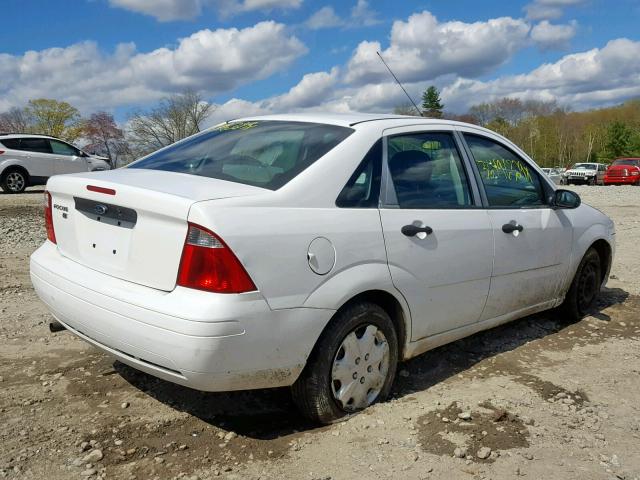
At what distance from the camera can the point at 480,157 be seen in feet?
14.0

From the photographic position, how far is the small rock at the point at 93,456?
9.45 ft

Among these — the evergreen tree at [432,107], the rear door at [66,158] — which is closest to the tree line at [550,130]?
the evergreen tree at [432,107]

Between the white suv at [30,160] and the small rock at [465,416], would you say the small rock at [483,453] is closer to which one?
the small rock at [465,416]

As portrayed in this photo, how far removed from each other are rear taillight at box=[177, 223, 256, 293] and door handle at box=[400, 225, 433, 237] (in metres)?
1.07

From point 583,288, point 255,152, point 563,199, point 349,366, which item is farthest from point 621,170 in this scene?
point 349,366

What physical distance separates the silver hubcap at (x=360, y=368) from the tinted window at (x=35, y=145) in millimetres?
17175

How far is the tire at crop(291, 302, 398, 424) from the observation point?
3.11m

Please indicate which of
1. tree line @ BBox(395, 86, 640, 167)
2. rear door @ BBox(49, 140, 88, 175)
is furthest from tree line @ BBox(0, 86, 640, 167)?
rear door @ BBox(49, 140, 88, 175)

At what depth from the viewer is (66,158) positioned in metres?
18.8

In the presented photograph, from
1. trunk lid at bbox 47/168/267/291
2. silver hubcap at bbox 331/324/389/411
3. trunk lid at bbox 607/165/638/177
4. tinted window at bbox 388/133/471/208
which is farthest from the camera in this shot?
trunk lid at bbox 607/165/638/177

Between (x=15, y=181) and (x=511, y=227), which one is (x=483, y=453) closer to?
(x=511, y=227)

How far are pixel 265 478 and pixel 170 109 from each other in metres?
46.8

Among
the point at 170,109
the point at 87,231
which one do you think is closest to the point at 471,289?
the point at 87,231

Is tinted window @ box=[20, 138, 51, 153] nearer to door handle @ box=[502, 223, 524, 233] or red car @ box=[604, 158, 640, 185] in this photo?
door handle @ box=[502, 223, 524, 233]
